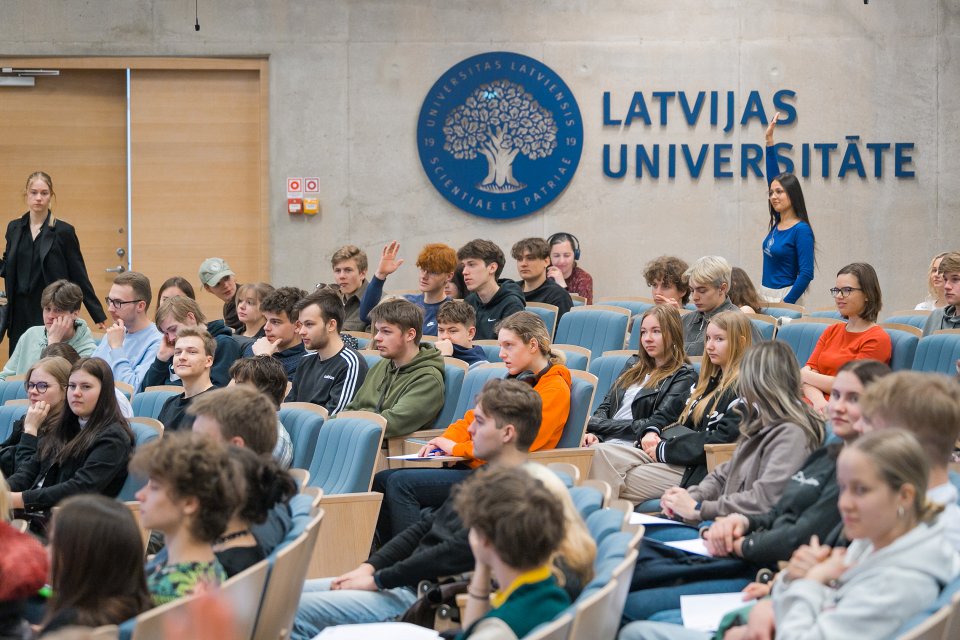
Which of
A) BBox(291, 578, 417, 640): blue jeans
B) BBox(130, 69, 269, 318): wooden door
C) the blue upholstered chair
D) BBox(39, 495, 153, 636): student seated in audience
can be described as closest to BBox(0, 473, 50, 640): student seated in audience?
BBox(39, 495, 153, 636): student seated in audience

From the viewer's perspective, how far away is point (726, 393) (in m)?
4.46

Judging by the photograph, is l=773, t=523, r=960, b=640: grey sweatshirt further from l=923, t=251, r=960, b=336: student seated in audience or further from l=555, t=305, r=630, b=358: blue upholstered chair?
l=555, t=305, r=630, b=358: blue upholstered chair

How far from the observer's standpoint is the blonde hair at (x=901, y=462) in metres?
2.34

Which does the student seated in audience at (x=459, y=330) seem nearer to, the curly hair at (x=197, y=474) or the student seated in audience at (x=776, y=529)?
the student seated in audience at (x=776, y=529)

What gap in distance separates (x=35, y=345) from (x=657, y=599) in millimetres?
4484

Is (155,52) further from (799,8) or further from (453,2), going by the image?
(799,8)

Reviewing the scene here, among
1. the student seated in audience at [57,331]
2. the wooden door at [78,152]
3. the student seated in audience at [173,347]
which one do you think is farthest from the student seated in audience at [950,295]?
the wooden door at [78,152]

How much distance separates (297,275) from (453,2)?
2.56 meters

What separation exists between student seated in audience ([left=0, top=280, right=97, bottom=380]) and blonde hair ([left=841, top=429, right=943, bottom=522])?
4.90 metres

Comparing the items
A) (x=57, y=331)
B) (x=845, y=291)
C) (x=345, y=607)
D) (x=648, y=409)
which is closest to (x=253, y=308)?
(x=57, y=331)

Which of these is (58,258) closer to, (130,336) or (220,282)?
(220,282)

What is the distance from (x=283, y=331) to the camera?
5938 millimetres

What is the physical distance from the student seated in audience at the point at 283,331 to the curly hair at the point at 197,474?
3110 millimetres

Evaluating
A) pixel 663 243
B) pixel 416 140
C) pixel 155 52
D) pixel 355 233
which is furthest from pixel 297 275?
pixel 663 243
